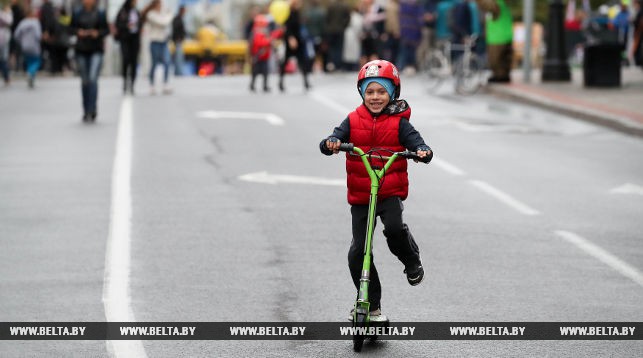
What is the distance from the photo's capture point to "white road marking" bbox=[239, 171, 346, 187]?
14258 millimetres

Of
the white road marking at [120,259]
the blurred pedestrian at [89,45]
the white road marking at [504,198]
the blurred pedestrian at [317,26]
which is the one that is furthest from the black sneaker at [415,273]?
the blurred pedestrian at [317,26]

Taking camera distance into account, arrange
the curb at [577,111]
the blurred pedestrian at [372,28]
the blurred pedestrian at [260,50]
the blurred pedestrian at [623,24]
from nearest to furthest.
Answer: the curb at [577,111], the blurred pedestrian at [260,50], the blurred pedestrian at [372,28], the blurred pedestrian at [623,24]

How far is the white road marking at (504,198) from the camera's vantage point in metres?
12.6

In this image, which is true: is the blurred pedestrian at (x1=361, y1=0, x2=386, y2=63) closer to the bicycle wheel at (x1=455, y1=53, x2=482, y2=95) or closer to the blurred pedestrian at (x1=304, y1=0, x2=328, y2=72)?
the blurred pedestrian at (x1=304, y1=0, x2=328, y2=72)

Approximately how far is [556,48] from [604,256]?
18826 mm

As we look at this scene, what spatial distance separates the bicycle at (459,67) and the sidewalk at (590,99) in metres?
0.42

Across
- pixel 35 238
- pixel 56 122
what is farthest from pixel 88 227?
pixel 56 122

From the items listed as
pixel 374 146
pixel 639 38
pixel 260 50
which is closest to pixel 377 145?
pixel 374 146

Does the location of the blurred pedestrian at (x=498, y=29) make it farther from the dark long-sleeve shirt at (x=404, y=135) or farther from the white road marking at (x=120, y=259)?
the dark long-sleeve shirt at (x=404, y=135)

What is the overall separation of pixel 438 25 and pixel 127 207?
21183mm

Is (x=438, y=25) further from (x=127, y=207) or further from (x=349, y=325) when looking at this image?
(x=349, y=325)

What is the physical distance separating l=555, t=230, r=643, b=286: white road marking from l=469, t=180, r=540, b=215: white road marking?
3.76ft

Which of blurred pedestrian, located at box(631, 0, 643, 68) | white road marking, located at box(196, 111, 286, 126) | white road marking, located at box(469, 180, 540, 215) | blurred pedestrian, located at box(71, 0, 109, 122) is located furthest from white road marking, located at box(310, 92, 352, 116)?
blurred pedestrian, located at box(631, 0, 643, 68)

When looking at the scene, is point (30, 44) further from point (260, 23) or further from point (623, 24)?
point (623, 24)
